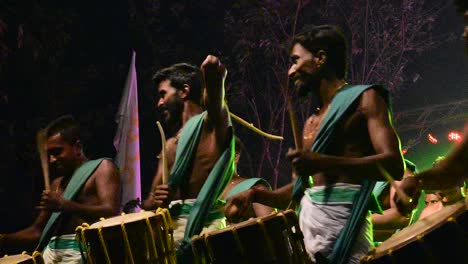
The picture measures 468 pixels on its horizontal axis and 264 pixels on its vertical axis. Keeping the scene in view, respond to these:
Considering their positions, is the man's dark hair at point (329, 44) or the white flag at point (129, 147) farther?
the white flag at point (129, 147)

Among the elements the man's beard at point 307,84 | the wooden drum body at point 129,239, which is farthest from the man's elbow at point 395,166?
the wooden drum body at point 129,239

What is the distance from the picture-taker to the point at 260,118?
21.4 meters

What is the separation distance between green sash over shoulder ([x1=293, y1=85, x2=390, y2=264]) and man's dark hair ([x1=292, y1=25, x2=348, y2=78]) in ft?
0.82

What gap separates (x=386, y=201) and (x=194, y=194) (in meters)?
1.93

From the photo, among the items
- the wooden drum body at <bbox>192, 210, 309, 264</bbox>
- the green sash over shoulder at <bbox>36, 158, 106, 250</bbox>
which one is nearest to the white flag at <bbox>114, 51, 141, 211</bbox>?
the green sash over shoulder at <bbox>36, 158, 106, 250</bbox>

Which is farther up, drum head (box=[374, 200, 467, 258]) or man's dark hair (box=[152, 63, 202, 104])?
man's dark hair (box=[152, 63, 202, 104])

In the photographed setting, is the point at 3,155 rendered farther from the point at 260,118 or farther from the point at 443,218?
the point at 443,218

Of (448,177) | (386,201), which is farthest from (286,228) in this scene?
(386,201)

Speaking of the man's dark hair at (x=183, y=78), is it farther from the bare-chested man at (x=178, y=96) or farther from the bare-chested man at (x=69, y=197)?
the bare-chested man at (x=69, y=197)

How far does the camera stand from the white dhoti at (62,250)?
18.9 ft

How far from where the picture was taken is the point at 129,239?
4.53 m

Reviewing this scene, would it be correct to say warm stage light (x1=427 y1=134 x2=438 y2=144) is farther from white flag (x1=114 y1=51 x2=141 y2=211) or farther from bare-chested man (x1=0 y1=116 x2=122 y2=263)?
bare-chested man (x1=0 y1=116 x2=122 y2=263)

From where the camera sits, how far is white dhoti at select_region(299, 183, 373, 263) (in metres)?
3.91

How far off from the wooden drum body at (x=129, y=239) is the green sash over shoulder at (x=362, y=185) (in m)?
0.98
